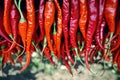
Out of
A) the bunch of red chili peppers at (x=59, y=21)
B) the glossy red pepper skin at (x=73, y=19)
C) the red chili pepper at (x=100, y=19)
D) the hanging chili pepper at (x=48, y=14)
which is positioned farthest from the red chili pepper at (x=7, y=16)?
the red chili pepper at (x=100, y=19)

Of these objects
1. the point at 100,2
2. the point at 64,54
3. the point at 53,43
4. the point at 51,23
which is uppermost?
the point at 100,2

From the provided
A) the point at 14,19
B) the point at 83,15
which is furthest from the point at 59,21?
the point at 14,19

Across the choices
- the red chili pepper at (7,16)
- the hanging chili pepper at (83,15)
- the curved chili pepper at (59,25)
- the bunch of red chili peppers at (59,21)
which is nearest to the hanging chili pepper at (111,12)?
the bunch of red chili peppers at (59,21)

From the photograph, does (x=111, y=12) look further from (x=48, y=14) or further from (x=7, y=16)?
(x=7, y=16)

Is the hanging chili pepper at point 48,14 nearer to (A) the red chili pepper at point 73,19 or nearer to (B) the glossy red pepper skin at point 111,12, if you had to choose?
(A) the red chili pepper at point 73,19

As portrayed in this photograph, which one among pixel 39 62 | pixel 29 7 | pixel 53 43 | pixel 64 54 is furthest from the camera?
pixel 39 62

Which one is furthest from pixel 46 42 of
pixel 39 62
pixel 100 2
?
pixel 39 62

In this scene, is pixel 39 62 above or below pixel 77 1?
below

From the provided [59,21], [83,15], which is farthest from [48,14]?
[83,15]

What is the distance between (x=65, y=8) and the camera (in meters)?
1.50

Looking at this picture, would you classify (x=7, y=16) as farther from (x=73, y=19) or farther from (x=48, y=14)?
(x=73, y=19)

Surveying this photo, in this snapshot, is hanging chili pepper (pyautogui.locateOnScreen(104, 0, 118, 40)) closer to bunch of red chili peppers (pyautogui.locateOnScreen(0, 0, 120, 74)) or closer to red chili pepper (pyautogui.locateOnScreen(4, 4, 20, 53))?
bunch of red chili peppers (pyautogui.locateOnScreen(0, 0, 120, 74))

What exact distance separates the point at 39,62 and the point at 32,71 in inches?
4.5

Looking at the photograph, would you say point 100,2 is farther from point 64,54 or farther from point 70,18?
point 64,54
